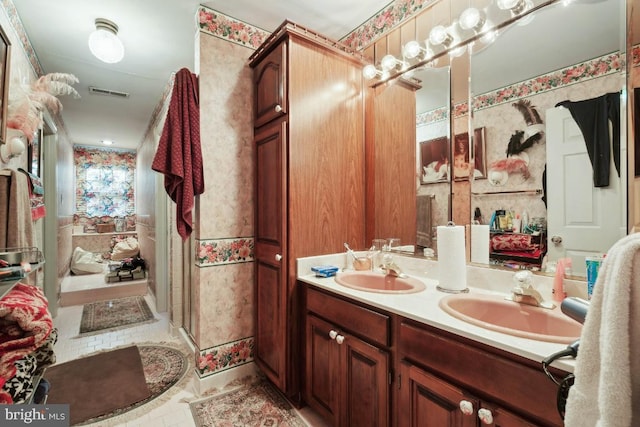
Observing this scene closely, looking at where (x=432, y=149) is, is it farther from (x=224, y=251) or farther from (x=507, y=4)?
(x=224, y=251)

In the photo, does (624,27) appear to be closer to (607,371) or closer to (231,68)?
(607,371)

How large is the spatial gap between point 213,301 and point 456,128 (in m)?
1.84

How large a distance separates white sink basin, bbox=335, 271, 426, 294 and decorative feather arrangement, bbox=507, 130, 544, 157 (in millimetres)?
761

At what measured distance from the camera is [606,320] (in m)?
0.49

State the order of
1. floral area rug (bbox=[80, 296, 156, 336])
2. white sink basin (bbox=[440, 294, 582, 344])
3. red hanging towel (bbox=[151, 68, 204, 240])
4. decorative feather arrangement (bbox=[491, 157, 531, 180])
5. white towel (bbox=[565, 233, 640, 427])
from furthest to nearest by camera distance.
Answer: floral area rug (bbox=[80, 296, 156, 336]) → red hanging towel (bbox=[151, 68, 204, 240]) → decorative feather arrangement (bbox=[491, 157, 531, 180]) → white sink basin (bbox=[440, 294, 582, 344]) → white towel (bbox=[565, 233, 640, 427])

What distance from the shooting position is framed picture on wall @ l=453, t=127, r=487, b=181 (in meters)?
1.43

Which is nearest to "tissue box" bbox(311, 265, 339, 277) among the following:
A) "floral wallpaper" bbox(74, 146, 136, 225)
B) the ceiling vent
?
the ceiling vent

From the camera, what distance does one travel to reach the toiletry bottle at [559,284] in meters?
1.12

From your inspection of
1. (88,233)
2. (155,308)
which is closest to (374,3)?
(155,308)

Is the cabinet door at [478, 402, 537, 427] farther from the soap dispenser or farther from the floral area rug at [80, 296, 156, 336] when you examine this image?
the floral area rug at [80, 296, 156, 336]

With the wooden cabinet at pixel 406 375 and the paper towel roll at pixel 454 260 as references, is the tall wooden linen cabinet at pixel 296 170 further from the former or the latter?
the paper towel roll at pixel 454 260

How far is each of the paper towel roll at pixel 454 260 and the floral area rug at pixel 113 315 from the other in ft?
10.4

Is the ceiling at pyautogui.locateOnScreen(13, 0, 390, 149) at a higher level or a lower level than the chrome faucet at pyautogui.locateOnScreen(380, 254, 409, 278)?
higher

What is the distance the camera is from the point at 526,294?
110cm
